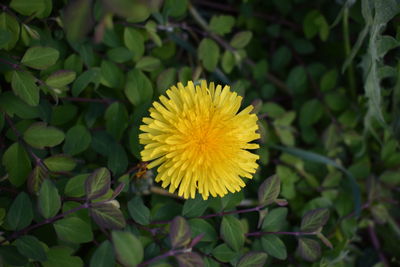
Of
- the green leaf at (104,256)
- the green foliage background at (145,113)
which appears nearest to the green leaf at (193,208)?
the green foliage background at (145,113)

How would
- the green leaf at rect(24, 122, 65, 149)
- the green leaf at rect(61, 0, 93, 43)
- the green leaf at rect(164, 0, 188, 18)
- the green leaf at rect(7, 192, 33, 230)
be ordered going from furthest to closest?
the green leaf at rect(164, 0, 188, 18), the green leaf at rect(24, 122, 65, 149), the green leaf at rect(7, 192, 33, 230), the green leaf at rect(61, 0, 93, 43)

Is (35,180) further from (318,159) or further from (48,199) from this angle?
(318,159)

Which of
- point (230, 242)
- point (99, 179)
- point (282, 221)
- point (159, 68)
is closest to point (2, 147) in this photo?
point (99, 179)

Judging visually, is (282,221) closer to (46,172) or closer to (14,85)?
(46,172)

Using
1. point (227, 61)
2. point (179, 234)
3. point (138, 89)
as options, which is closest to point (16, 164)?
point (138, 89)

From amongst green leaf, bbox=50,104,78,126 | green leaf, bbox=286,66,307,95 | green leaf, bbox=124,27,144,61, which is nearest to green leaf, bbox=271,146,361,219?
green leaf, bbox=286,66,307,95

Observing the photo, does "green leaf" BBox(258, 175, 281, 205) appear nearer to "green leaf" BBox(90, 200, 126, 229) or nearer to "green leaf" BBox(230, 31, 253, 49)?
"green leaf" BBox(90, 200, 126, 229)
